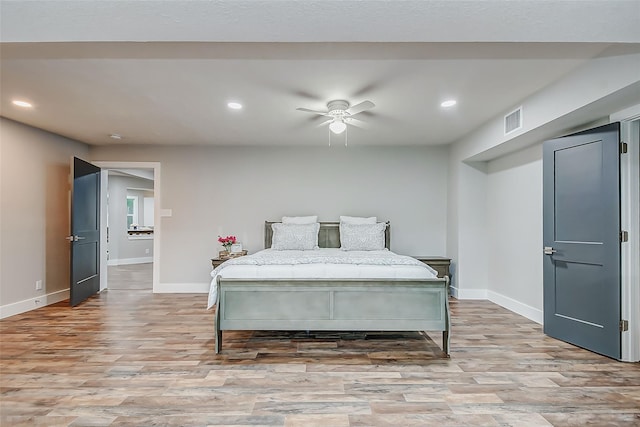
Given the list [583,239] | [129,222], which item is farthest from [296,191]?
[129,222]

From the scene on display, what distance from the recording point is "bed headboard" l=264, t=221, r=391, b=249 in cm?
585

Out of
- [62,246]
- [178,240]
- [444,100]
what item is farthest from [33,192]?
[444,100]

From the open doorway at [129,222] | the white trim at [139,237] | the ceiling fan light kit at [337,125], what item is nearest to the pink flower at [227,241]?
the ceiling fan light kit at [337,125]

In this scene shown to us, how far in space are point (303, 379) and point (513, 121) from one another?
3464mm

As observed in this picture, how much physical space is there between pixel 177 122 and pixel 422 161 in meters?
3.93

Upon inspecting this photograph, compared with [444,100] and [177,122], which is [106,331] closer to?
[177,122]

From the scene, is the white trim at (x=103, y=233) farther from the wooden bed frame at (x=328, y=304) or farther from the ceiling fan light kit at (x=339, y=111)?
the ceiling fan light kit at (x=339, y=111)

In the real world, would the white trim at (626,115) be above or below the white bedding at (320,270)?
above

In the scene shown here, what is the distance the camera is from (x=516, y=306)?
4.68 meters

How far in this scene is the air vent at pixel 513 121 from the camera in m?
3.80

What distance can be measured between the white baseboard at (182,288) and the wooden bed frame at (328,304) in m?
2.97

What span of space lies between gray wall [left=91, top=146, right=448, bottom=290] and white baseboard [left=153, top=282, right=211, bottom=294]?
1.23 ft

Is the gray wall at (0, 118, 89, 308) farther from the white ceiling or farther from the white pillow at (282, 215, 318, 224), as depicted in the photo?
the white pillow at (282, 215, 318, 224)

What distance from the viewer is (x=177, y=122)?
4590 millimetres
